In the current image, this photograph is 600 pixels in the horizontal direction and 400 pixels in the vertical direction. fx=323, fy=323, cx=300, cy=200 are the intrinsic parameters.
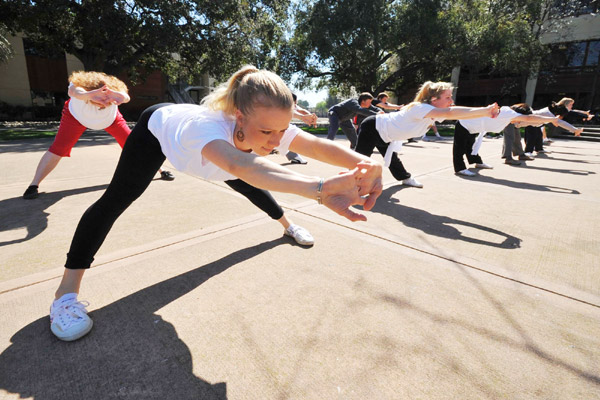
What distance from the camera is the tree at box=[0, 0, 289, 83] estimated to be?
47.2 ft

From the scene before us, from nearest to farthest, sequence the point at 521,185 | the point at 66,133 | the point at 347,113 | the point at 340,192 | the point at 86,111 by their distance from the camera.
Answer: the point at 340,192 < the point at 86,111 < the point at 66,133 < the point at 521,185 < the point at 347,113

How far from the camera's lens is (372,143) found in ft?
16.9

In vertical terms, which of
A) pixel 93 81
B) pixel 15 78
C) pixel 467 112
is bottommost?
pixel 467 112

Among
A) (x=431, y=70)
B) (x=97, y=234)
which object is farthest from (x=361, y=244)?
(x=431, y=70)

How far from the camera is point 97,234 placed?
72.5 inches

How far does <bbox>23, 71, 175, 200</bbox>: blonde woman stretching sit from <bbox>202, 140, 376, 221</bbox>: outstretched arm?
270 centimetres

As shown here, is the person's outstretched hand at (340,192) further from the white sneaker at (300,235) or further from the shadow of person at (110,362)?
the white sneaker at (300,235)

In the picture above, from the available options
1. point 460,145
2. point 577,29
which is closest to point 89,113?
point 460,145

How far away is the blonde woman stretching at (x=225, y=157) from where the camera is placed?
1.32 m

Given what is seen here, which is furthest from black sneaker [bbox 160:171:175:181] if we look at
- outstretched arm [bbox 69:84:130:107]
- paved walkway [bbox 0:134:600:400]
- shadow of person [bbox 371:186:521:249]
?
shadow of person [bbox 371:186:521:249]

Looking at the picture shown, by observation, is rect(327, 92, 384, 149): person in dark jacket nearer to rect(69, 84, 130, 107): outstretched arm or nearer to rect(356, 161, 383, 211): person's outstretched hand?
rect(69, 84, 130, 107): outstretched arm

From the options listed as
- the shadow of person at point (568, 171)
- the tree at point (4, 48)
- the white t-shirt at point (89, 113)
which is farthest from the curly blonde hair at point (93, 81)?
the tree at point (4, 48)

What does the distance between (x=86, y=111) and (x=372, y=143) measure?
395 cm

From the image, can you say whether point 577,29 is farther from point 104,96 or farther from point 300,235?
point 104,96
